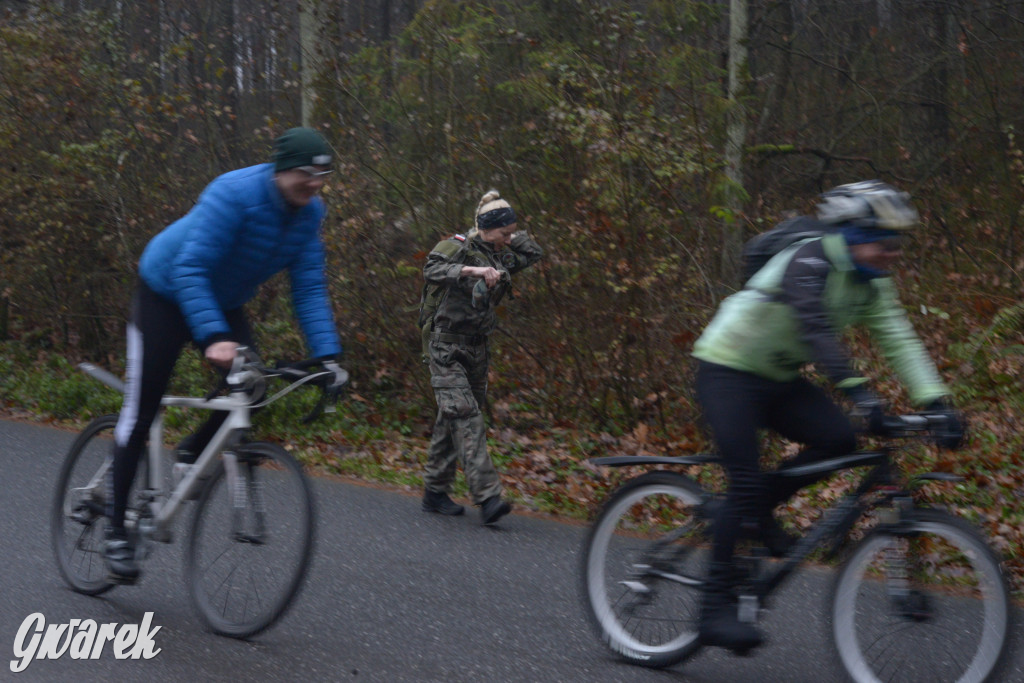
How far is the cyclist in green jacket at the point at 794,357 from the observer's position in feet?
13.2

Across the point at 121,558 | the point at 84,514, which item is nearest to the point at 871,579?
the point at 121,558

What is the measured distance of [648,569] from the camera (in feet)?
15.4

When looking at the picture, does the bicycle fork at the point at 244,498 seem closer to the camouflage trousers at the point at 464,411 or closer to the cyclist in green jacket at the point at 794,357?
the cyclist in green jacket at the point at 794,357

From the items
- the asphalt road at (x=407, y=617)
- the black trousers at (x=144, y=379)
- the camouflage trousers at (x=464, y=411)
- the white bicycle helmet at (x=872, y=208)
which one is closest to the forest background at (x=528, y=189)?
the camouflage trousers at (x=464, y=411)

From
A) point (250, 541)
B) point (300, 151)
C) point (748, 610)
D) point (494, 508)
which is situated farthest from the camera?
point (494, 508)

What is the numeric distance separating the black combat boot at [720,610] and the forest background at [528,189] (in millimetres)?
2788

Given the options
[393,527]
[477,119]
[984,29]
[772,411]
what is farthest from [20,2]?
[772,411]

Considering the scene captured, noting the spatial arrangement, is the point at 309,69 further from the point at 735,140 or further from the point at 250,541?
the point at 250,541

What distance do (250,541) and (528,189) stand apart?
6.73m

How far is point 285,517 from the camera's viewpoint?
4.74 m

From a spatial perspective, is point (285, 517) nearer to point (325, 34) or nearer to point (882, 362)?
point (882, 362)

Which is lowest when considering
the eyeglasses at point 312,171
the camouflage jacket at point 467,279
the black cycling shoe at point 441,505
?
the black cycling shoe at point 441,505

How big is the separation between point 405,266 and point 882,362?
462cm

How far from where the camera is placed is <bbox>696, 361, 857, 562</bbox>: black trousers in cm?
427
